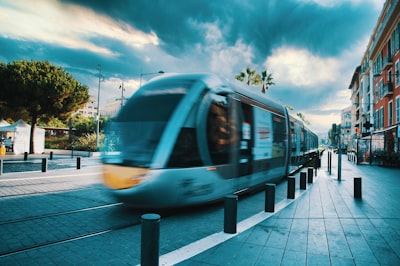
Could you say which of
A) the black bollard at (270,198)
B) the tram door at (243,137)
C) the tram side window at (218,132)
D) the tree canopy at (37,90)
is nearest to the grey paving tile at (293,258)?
the black bollard at (270,198)

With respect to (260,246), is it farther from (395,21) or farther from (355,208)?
(395,21)

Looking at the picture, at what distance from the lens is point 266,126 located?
1008 cm

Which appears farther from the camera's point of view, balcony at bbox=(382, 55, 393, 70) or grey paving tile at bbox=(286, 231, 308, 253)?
balcony at bbox=(382, 55, 393, 70)

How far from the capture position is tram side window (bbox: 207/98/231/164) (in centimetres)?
676

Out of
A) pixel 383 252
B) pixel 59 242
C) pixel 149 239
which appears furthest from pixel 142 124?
pixel 383 252

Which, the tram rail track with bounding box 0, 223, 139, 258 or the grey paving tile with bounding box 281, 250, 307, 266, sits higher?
the grey paving tile with bounding box 281, 250, 307, 266

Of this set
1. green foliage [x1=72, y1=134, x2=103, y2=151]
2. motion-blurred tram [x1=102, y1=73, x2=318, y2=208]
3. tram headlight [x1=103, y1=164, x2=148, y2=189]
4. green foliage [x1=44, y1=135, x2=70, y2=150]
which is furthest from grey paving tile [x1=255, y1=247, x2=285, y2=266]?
green foliage [x1=44, y1=135, x2=70, y2=150]

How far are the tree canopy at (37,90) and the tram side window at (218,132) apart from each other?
2682 cm

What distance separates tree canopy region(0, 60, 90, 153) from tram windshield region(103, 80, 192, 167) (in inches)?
1004

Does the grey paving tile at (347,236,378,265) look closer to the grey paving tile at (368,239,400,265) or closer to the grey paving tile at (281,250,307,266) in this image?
the grey paving tile at (368,239,400,265)

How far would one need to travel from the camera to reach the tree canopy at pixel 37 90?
27484mm

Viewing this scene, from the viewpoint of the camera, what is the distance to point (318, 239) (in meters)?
5.10

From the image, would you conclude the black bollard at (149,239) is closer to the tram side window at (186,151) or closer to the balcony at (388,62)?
the tram side window at (186,151)

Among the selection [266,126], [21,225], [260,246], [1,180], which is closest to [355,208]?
[266,126]
